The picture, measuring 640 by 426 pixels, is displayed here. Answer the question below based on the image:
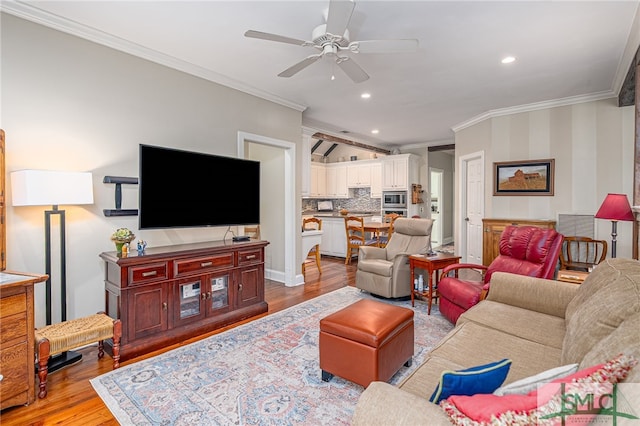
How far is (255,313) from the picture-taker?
11.8ft

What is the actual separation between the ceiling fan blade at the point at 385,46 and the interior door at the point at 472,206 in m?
3.91

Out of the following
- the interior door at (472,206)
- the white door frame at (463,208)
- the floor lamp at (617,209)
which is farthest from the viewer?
the white door frame at (463,208)

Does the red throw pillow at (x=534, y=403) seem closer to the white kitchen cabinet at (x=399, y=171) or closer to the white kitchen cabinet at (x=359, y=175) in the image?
the white kitchen cabinet at (x=399, y=171)

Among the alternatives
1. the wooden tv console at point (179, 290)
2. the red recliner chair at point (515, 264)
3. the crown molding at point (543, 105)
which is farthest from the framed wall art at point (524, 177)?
the wooden tv console at point (179, 290)

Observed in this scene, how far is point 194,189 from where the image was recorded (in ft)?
10.6

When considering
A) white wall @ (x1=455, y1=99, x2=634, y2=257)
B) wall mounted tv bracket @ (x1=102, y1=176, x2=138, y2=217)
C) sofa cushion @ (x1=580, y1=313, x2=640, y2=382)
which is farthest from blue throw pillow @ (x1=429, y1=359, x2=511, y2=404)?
white wall @ (x1=455, y1=99, x2=634, y2=257)

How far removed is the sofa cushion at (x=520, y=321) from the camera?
1956 millimetres

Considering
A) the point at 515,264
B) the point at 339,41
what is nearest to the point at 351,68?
the point at 339,41

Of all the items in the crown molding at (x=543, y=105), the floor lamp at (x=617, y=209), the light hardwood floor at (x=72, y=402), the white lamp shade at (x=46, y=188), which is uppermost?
the crown molding at (x=543, y=105)

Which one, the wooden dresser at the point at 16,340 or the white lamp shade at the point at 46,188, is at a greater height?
the white lamp shade at the point at 46,188

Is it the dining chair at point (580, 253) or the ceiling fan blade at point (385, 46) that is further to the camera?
the dining chair at point (580, 253)

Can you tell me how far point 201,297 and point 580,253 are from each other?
505 centimetres

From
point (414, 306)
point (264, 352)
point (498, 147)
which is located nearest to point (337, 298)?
point (414, 306)

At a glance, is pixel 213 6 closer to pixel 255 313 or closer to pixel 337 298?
pixel 255 313
